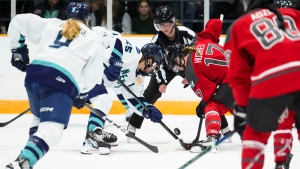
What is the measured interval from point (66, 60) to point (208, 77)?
4.95 ft

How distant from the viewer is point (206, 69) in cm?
473

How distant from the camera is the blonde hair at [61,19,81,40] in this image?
11.8ft

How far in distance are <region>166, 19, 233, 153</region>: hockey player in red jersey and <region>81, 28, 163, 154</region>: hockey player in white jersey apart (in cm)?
21

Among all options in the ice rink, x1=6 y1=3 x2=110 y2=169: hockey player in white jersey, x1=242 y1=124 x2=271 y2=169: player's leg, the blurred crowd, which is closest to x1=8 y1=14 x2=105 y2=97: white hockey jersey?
x1=6 y1=3 x2=110 y2=169: hockey player in white jersey

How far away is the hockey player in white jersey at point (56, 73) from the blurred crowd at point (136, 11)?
3.75 meters

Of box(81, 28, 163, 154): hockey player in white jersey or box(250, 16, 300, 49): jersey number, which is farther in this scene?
box(81, 28, 163, 154): hockey player in white jersey

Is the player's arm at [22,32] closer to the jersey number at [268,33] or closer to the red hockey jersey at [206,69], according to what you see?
the red hockey jersey at [206,69]

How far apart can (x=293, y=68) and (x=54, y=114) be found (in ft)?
3.95

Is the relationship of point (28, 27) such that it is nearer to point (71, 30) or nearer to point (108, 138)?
point (71, 30)

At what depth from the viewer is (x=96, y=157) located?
180 inches

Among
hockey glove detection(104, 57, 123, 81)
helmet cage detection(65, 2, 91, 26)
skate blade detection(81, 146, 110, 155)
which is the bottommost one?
skate blade detection(81, 146, 110, 155)

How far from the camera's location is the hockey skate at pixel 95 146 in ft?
15.4

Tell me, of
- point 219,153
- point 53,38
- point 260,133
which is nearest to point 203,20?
point 219,153

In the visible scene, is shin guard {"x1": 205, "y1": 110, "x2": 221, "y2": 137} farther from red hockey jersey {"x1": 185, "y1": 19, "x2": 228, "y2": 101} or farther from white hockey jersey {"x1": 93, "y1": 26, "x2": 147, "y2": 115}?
white hockey jersey {"x1": 93, "y1": 26, "x2": 147, "y2": 115}
